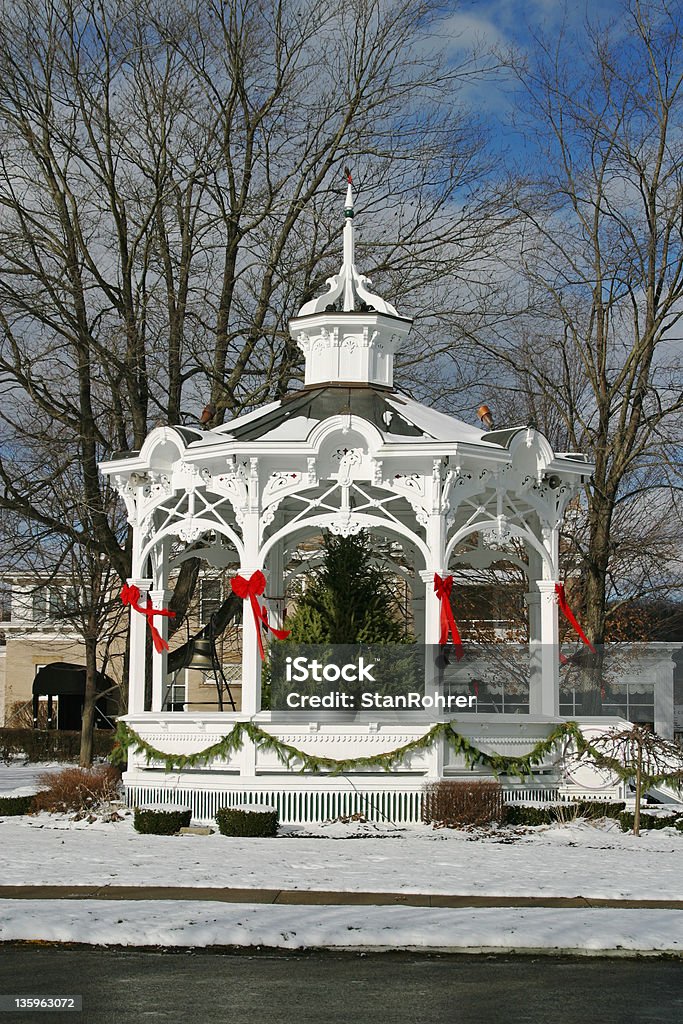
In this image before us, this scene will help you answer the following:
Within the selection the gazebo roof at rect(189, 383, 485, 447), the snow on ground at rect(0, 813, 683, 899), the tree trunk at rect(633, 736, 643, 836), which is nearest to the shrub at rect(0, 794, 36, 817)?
the snow on ground at rect(0, 813, 683, 899)

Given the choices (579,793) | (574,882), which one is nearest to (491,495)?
(579,793)

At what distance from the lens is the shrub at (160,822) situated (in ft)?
60.1

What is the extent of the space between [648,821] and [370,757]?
3.88 metres

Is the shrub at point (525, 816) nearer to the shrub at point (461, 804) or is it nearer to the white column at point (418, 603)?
the shrub at point (461, 804)

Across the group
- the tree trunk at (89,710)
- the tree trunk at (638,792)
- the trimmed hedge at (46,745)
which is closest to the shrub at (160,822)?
the tree trunk at (638,792)

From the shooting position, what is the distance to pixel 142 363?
27281 mm

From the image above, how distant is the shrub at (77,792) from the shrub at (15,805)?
0.11 meters

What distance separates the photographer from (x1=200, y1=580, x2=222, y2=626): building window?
32.5 meters

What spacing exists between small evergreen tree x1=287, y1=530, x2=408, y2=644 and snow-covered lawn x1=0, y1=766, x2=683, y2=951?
10.0 feet

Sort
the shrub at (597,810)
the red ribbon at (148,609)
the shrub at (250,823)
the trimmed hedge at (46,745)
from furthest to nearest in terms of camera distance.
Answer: the trimmed hedge at (46,745)
the red ribbon at (148,609)
the shrub at (597,810)
the shrub at (250,823)

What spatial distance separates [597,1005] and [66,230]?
2080 centimetres

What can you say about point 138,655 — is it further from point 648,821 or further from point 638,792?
point 648,821

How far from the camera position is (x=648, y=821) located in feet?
61.9

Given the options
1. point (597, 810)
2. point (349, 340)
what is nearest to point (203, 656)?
point (349, 340)
